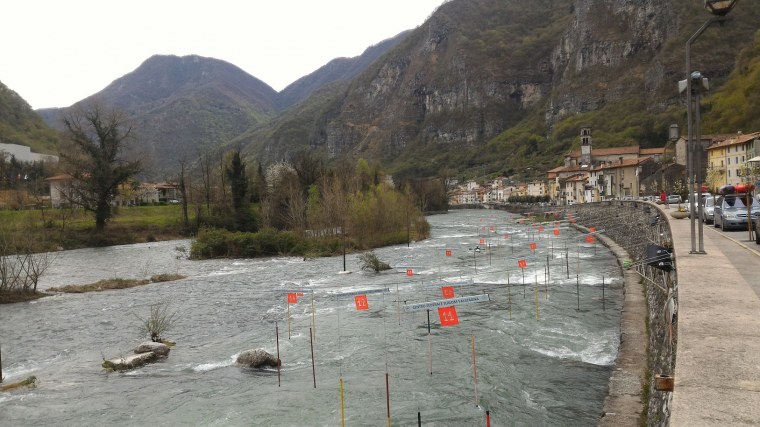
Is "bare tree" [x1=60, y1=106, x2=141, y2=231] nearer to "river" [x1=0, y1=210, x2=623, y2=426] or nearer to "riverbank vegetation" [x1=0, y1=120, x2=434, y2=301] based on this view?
"riverbank vegetation" [x1=0, y1=120, x2=434, y2=301]

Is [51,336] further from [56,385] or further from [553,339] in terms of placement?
[553,339]

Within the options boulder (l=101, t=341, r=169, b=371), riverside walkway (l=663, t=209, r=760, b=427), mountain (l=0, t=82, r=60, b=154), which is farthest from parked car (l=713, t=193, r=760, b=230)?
mountain (l=0, t=82, r=60, b=154)

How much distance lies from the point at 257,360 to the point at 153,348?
15.0ft

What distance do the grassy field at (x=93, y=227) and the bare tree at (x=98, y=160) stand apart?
226 cm

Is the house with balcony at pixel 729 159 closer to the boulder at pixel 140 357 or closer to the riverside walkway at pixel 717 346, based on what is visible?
the riverside walkway at pixel 717 346

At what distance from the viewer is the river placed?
12.9 m

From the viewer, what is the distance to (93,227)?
7088 centimetres

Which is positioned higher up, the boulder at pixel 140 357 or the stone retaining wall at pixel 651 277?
the stone retaining wall at pixel 651 277

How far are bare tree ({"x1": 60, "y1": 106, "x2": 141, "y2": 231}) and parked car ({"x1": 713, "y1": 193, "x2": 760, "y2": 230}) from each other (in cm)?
6631

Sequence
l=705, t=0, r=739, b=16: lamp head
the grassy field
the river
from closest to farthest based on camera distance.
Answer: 1. l=705, t=0, r=739, b=16: lamp head
2. the river
3. the grassy field

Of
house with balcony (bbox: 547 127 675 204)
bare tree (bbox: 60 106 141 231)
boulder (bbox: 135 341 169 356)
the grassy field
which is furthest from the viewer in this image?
house with balcony (bbox: 547 127 675 204)

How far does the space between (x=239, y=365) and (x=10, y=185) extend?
327 feet

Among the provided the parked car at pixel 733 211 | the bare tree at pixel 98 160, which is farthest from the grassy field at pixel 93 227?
the parked car at pixel 733 211

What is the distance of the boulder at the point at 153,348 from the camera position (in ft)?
59.9
